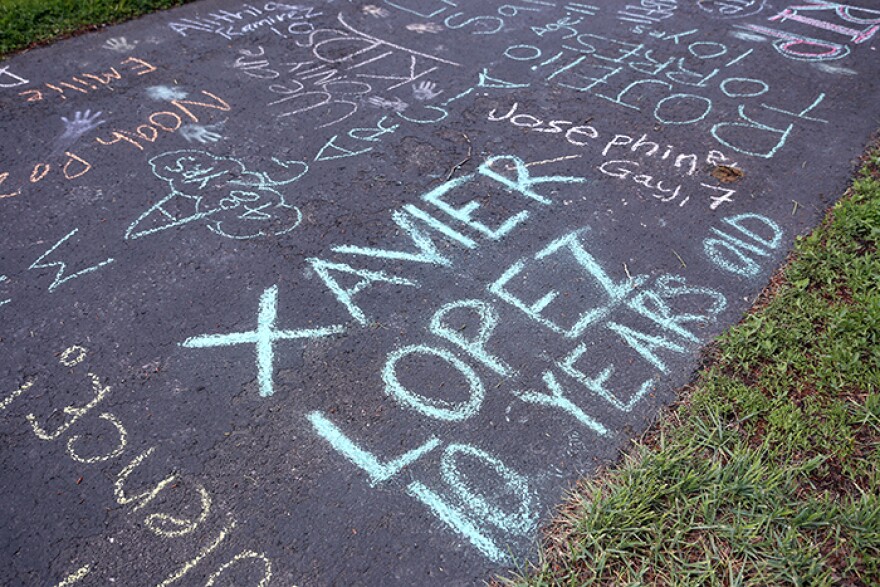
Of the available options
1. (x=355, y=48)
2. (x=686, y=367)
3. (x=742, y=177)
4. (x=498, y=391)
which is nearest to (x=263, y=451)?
(x=498, y=391)

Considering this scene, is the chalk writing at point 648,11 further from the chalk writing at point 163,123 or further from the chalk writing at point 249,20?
the chalk writing at point 163,123

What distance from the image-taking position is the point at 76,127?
4227 millimetres

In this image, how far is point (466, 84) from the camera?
4.79m

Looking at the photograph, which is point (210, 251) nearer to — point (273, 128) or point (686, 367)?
point (273, 128)

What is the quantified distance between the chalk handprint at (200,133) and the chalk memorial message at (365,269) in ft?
0.06

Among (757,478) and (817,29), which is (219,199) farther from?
(817,29)

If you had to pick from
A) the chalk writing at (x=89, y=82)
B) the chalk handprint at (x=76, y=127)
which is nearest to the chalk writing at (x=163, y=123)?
the chalk handprint at (x=76, y=127)

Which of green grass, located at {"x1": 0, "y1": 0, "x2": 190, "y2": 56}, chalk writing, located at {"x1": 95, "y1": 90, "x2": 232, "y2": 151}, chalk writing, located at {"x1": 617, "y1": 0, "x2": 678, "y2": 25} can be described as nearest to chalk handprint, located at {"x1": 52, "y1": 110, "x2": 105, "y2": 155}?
chalk writing, located at {"x1": 95, "y1": 90, "x2": 232, "y2": 151}

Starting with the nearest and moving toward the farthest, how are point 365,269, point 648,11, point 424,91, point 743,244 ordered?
point 365,269 < point 743,244 < point 424,91 < point 648,11

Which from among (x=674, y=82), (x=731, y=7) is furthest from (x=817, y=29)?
(x=674, y=82)

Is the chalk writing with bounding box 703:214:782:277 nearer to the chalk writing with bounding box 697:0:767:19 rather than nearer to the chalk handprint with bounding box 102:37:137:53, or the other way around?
the chalk writing with bounding box 697:0:767:19

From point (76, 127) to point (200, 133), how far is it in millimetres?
814

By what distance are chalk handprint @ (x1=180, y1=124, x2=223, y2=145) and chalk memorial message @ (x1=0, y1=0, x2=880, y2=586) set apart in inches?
0.7

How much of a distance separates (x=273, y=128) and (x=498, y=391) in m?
2.54
